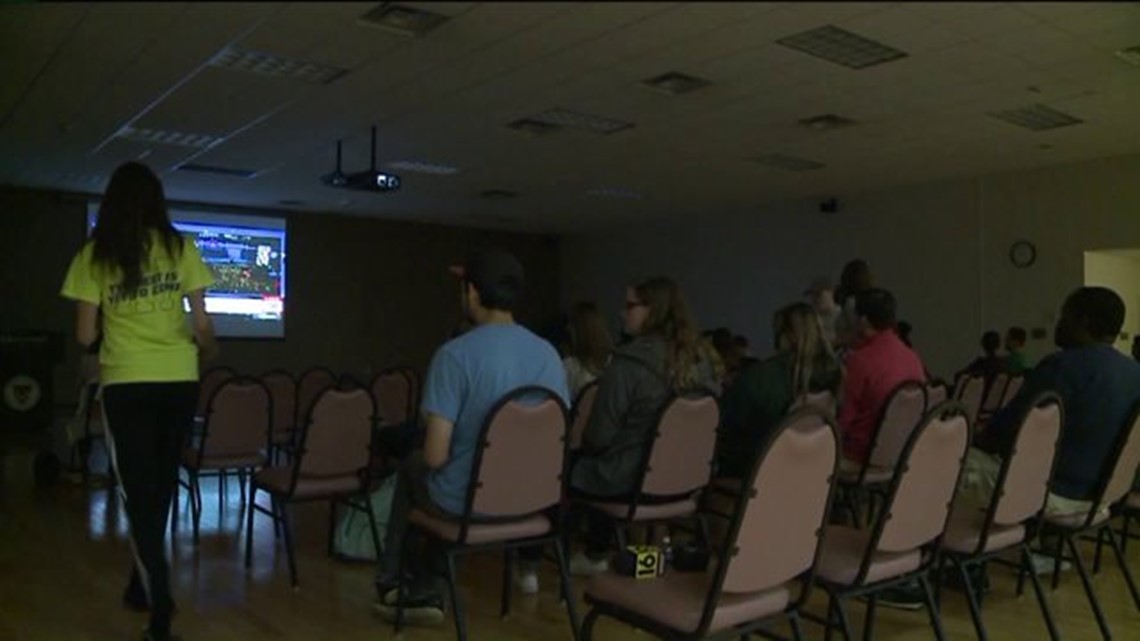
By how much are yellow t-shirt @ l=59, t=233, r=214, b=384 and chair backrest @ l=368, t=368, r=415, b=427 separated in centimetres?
270

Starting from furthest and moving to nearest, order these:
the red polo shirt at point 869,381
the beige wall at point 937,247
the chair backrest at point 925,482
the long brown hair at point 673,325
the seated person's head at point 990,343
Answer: the beige wall at point 937,247 → the seated person's head at point 990,343 → the red polo shirt at point 869,381 → the long brown hair at point 673,325 → the chair backrest at point 925,482

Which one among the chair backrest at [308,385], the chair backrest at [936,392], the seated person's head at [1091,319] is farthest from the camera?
the chair backrest at [308,385]

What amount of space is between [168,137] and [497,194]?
388 centimetres

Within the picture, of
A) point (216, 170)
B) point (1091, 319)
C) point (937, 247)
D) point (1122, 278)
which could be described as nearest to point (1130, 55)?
point (1091, 319)

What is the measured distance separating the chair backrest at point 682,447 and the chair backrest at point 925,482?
0.86m

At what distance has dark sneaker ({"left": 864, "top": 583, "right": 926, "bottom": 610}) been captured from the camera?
3.25 metres

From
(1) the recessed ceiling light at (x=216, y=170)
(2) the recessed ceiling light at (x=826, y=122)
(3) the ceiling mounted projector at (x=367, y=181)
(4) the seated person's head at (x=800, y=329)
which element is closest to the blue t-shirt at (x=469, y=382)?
(4) the seated person's head at (x=800, y=329)

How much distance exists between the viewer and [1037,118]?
6734 millimetres

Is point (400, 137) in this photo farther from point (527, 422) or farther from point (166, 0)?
point (166, 0)

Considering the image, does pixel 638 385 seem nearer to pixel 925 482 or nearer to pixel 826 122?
pixel 925 482

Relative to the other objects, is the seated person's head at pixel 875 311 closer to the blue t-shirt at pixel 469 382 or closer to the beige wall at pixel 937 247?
the blue t-shirt at pixel 469 382

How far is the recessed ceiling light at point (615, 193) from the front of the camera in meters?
10.1

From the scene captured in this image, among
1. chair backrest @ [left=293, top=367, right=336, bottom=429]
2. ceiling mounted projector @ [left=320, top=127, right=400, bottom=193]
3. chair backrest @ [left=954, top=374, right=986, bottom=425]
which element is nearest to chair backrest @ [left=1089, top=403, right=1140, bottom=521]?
chair backrest @ [left=954, top=374, right=986, bottom=425]

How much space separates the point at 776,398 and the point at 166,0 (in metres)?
2.98
